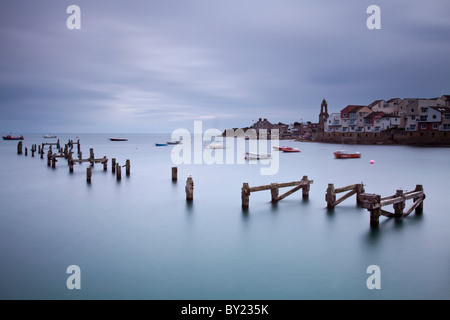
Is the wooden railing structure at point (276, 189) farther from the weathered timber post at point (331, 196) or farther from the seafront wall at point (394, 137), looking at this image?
the seafront wall at point (394, 137)

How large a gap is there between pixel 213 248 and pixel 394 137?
343 feet

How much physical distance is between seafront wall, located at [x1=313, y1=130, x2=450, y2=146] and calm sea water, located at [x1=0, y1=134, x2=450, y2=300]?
7956cm

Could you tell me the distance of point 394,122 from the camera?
4257 inches

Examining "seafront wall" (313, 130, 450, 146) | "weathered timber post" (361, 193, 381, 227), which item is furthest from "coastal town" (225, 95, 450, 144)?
"weathered timber post" (361, 193, 381, 227)

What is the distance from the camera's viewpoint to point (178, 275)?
12.2 metres

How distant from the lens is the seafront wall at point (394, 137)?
308ft

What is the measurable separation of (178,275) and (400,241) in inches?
409

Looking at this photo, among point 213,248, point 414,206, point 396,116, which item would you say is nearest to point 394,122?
point 396,116

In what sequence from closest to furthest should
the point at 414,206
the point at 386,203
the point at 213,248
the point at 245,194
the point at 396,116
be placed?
the point at 213,248 < the point at 386,203 < the point at 414,206 < the point at 245,194 < the point at 396,116

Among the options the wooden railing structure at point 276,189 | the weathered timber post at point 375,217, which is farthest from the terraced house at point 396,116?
the weathered timber post at point 375,217

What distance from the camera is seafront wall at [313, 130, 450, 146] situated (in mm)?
93844

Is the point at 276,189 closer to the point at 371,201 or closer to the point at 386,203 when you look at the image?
the point at 386,203
